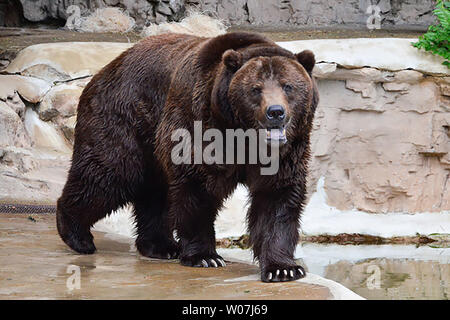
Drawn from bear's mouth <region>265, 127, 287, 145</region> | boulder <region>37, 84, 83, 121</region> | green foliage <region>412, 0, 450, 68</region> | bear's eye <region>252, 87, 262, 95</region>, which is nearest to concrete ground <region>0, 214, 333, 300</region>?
bear's mouth <region>265, 127, 287, 145</region>

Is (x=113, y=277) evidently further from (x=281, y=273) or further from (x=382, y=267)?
(x=382, y=267)

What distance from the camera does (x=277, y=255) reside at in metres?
5.38

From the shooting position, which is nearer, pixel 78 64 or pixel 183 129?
pixel 183 129

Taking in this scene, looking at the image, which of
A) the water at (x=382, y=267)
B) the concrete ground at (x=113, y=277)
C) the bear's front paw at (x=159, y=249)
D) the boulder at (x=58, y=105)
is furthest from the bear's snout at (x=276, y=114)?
the boulder at (x=58, y=105)

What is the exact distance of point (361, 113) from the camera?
420 inches

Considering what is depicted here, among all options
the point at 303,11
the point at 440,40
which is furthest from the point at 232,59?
the point at 303,11

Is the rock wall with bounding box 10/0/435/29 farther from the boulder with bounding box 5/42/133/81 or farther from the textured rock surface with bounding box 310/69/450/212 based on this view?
the textured rock surface with bounding box 310/69/450/212

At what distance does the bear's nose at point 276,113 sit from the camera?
16.6ft

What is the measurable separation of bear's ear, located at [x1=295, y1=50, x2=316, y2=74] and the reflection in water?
6.57 ft

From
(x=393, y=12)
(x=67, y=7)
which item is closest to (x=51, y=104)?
(x=67, y=7)

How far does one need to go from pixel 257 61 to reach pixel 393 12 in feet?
35.6

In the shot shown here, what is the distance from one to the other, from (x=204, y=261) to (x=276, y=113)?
1.39m

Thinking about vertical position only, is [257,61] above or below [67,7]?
above

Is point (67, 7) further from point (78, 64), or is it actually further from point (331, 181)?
point (331, 181)
